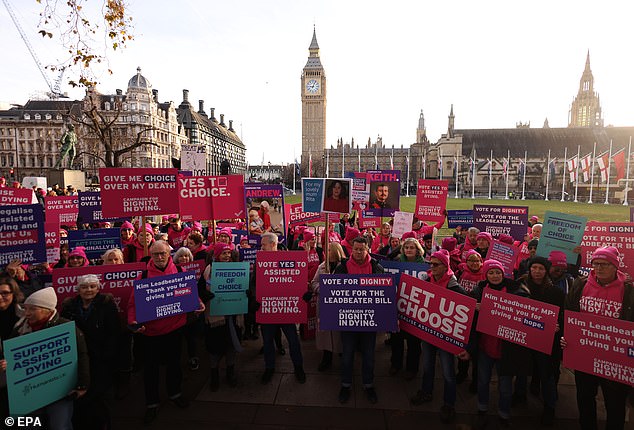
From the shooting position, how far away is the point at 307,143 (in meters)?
106

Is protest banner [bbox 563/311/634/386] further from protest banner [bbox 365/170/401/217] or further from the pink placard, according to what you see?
protest banner [bbox 365/170/401/217]

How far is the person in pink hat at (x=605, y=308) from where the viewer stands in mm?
3316

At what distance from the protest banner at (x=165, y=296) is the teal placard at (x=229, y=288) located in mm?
310

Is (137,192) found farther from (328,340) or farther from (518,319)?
(518,319)

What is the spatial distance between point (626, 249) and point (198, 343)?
21.0 feet

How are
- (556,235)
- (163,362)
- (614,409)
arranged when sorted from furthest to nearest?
(556,235) < (163,362) < (614,409)

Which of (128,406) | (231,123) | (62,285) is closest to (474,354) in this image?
→ (128,406)

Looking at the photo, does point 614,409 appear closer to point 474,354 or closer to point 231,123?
point 474,354

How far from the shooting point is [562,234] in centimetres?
554

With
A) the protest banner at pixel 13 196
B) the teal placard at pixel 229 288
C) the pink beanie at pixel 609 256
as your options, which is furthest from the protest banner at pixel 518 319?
the protest banner at pixel 13 196

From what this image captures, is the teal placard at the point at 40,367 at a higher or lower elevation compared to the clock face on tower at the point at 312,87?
lower

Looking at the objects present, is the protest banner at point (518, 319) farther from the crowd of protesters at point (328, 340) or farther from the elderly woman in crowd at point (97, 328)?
the elderly woman in crowd at point (97, 328)

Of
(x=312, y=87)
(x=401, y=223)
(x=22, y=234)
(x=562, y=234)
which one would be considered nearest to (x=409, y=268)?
(x=562, y=234)

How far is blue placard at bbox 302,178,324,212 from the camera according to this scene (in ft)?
20.3
